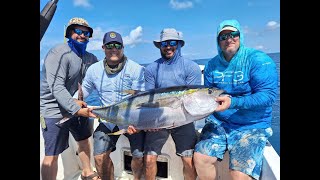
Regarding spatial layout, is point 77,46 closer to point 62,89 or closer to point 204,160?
point 62,89

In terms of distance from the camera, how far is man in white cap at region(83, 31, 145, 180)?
2236 mm

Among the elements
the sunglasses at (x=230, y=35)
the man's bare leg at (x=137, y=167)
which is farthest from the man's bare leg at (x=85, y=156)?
the sunglasses at (x=230, y=35)

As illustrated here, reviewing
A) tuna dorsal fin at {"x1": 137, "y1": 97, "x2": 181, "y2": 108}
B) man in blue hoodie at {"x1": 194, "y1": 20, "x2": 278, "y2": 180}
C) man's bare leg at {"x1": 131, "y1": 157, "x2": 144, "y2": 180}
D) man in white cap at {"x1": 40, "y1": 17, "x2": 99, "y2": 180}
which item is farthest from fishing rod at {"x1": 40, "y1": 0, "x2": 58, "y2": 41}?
man in blue hoodie at {"x1": 194, "y1": 20, "x2": 278, "y2": 180}

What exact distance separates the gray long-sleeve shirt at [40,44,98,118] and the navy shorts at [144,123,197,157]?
0.69m

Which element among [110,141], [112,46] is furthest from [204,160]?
[112,46]

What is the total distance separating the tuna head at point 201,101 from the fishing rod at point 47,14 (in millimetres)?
1527

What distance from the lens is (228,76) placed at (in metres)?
2.07

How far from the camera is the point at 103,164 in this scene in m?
2.33

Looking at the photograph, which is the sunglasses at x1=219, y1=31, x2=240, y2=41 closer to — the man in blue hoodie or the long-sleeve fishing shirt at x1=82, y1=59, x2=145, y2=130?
the man in blue hoodie

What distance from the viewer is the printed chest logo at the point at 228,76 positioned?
2.04 metres
